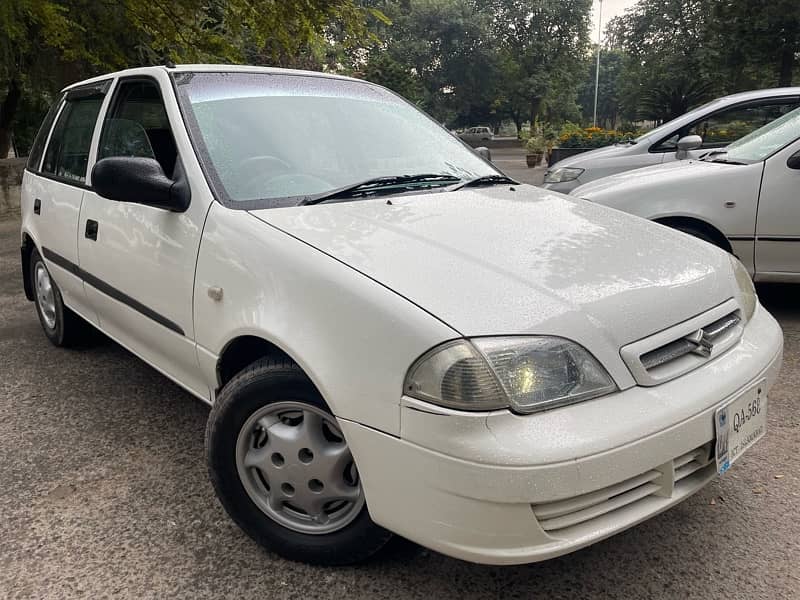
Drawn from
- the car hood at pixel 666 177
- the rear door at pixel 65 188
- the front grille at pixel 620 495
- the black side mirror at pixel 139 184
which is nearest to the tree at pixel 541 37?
the car hood at pixel 666 177

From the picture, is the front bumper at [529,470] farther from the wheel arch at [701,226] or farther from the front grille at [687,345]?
the wheel arch at [701,226]

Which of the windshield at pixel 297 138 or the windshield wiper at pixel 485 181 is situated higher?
the windshield at pixel 297 138

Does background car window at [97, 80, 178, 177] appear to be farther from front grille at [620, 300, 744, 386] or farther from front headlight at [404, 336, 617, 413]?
front grille at [620, 300, 744, 386]

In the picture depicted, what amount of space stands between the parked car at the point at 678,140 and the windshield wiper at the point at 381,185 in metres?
3.77

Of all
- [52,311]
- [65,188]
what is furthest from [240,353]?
[52,311]

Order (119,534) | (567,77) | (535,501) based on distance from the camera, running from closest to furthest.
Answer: (535,501) → (119,534) → (567,77)

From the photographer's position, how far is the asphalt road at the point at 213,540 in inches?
79.6

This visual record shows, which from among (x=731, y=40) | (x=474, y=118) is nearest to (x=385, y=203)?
(x=731, y=40)

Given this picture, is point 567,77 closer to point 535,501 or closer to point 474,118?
point 474,118

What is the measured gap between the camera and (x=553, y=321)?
5.72ft

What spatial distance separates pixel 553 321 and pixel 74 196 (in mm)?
2691

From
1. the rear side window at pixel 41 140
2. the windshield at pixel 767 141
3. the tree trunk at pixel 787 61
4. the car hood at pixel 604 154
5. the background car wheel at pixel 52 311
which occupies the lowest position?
the background car wheel at pixel 52 311

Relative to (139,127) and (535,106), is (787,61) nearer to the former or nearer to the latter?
(139,127)

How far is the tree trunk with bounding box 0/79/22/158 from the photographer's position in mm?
12297
